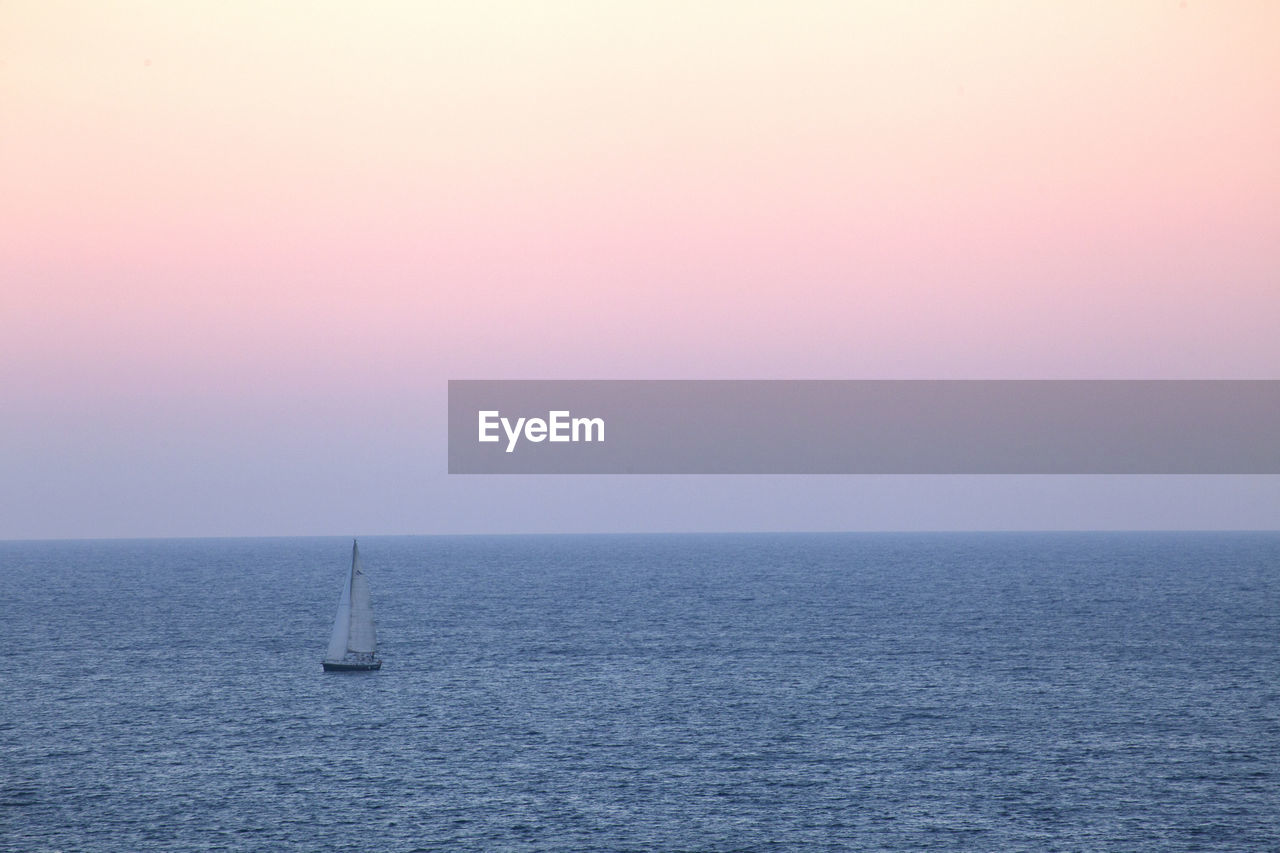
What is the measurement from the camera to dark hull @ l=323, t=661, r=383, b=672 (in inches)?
5079

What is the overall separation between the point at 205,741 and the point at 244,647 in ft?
194

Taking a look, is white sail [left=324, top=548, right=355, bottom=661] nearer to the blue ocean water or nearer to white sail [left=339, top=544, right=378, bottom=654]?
white sail [left=339, top=544, right=378, bottom=654]

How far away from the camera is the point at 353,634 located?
130 meters

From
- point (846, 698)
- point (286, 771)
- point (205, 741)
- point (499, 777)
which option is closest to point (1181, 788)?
point (846, 698)

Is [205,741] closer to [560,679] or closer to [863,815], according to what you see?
[560,679]

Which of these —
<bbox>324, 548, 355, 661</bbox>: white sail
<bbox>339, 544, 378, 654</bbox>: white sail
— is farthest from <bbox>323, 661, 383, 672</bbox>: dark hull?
<bbox>339, 544, 378, 654</bbox>: white sail

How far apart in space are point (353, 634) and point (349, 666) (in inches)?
132

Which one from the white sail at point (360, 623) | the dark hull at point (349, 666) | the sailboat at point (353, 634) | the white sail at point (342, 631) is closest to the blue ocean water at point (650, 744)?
the dark hull at point (349, 666)

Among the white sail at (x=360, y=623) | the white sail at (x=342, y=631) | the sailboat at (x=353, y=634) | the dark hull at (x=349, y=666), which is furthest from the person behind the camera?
the white sail at (x=342, y=631)

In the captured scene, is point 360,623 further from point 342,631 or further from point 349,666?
point 349,666

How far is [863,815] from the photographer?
7550 cm

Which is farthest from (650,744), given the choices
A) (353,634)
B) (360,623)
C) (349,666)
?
(353,634)

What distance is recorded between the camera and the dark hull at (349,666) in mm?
129000

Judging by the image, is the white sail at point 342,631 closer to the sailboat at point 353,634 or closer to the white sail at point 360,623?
the sailboat at point 353,634
